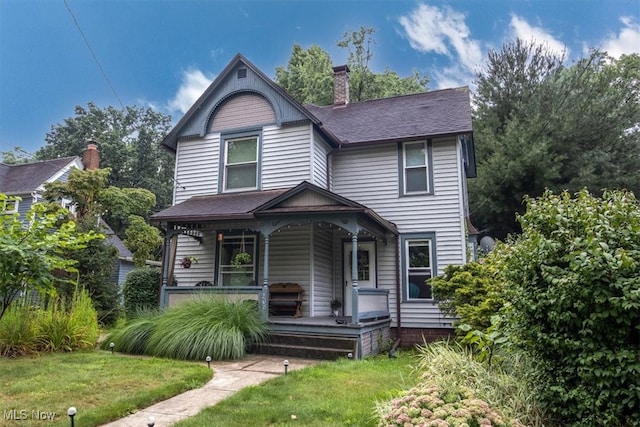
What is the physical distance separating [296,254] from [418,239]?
317 centimetres

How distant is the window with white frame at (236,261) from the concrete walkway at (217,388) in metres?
3.18

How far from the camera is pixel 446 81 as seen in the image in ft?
91.9

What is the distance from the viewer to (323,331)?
798 centimetres

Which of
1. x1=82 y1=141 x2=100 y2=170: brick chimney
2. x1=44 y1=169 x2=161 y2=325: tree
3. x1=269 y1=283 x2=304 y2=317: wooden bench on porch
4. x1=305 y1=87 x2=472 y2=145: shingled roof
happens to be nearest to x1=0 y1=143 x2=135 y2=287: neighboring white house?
x1=82 y1=141 x2=100 y2=170: brick chimney

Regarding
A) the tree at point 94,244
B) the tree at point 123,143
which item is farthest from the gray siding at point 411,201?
the tree at point 123,143

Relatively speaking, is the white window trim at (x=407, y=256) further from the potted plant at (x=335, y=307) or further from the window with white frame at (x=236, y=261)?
the window with white frame at (x=236, y=261)

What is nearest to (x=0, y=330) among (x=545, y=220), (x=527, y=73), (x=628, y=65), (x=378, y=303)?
(x=378, y=303)

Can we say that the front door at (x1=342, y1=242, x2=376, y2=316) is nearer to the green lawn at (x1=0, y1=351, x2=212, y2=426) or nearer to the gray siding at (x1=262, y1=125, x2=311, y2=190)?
the gray siding at (x1=262, y1=125, x2=311, y2=190)

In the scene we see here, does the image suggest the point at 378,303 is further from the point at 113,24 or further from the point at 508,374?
Answer: the point at 113,24

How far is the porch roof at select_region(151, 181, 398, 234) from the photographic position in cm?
862

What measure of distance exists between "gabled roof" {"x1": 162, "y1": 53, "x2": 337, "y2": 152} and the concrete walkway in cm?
611

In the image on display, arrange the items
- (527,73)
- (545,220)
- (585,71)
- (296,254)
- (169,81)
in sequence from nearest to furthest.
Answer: (545,220) → (296,254) → (585,71) → (527,73) → (169,81)

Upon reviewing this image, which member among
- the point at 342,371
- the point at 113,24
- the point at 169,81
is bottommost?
the point at 342,371

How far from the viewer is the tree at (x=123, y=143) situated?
32531 millimetres
